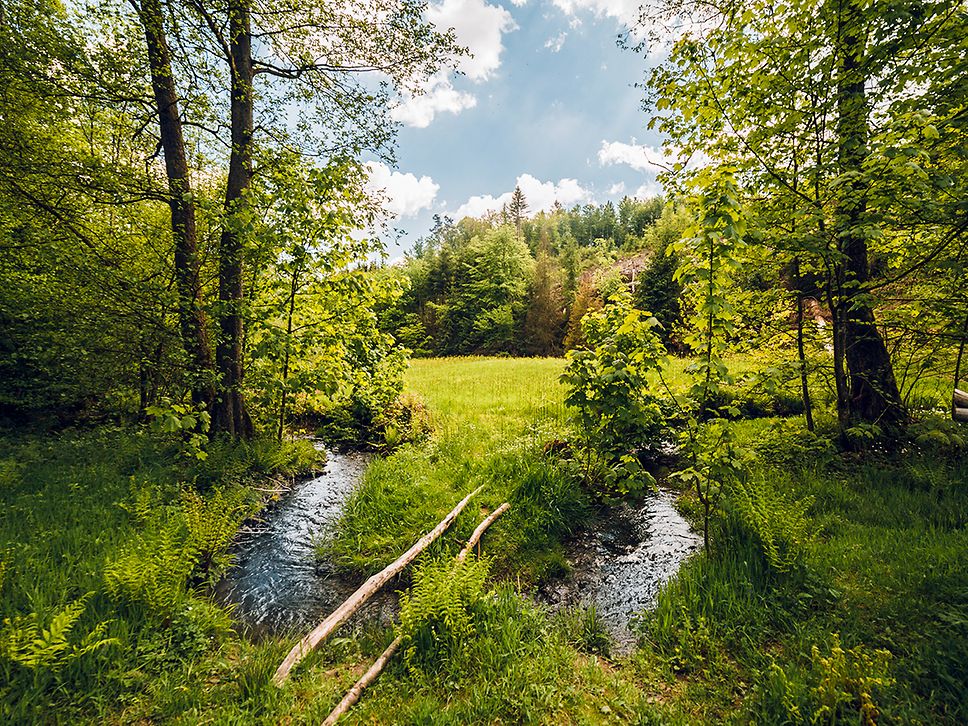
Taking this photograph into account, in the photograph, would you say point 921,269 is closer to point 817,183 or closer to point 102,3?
point 817,183

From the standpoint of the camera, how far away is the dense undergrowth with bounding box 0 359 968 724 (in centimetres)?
278

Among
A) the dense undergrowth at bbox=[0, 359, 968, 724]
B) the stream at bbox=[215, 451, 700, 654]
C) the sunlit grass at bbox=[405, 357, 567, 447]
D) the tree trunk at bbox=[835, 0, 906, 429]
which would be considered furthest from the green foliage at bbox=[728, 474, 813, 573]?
the sunlit grass at bbox=[405, 357, 567, 447]

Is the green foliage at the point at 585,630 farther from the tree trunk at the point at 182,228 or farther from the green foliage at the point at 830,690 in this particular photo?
the tree trunk at the point at 182,228

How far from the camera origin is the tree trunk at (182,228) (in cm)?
725

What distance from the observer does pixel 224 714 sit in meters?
2.77

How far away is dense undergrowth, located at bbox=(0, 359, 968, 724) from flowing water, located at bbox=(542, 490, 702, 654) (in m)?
0.24

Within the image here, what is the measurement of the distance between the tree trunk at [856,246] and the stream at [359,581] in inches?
146

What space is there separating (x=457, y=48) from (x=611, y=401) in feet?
28.7

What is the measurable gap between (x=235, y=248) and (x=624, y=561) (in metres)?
8.73

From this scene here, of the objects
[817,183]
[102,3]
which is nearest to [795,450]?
[817,183]

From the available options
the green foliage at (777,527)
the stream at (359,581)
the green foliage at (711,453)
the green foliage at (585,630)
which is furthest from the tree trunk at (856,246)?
the green foliage at (585,630)

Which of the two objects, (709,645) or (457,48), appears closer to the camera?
(709,645)

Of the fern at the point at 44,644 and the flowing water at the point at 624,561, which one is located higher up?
the fern at the point at 44,644

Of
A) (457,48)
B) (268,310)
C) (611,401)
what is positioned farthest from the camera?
(457,48)
